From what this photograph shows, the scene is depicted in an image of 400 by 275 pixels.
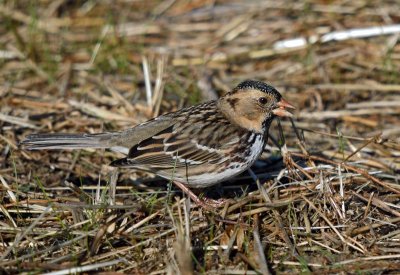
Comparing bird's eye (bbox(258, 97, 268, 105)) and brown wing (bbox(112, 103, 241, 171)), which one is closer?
brown wing (bbox(112, 103, 241, 171))

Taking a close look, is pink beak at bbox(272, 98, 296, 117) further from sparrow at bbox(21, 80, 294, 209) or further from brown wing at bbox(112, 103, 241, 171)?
brown wing at bbox(112, 103, 241, 171)

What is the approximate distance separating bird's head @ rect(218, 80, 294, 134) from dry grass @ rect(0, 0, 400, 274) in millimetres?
286

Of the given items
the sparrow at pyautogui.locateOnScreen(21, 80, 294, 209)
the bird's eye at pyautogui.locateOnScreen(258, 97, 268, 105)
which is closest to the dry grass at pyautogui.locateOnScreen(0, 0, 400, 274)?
the sparrow at pyautogui.locateOnScreen(21, 80, 294, 209)

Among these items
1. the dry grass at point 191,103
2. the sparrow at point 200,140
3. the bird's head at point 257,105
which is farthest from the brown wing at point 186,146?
the dry grass at point 191,103

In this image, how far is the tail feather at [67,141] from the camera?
507 cm

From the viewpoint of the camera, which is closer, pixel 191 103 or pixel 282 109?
pixel 282 109

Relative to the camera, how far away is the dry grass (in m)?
4.36

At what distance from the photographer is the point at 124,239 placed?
176 inches

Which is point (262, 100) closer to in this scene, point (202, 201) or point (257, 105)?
point (257, 105)

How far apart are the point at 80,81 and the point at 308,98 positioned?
2.45 metres

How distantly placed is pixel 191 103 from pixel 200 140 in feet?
5.14

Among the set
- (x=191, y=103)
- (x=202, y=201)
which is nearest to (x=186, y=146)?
(x=202, y=201)

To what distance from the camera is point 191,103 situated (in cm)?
658

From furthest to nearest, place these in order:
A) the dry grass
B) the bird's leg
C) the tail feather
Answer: the tail feather, the bird's leg, the dry grass
